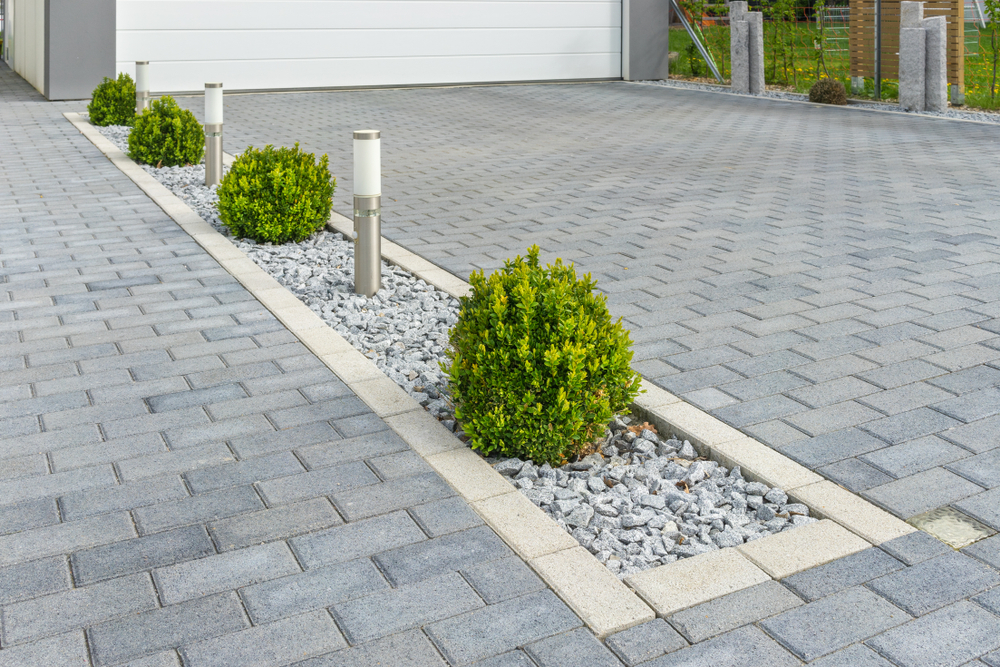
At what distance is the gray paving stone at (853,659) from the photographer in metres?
2.49

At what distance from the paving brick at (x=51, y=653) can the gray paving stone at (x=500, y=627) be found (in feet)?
2.94

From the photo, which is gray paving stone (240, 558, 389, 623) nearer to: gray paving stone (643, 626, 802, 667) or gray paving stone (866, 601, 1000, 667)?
gray paving stone (643, 626, 802, 667)

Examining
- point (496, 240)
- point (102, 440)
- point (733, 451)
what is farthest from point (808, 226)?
point (102, 440)

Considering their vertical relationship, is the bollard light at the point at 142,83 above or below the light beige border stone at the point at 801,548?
above

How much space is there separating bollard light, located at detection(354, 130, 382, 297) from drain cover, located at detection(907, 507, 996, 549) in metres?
3.54

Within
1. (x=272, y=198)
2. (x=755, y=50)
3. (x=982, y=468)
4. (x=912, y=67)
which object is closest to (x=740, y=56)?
(x=755, y=50)

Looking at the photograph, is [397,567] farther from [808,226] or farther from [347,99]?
[347,99]

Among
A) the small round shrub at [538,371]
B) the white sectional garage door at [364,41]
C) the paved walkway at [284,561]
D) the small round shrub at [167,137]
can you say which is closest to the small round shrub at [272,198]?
the paved walkway at [284,561]

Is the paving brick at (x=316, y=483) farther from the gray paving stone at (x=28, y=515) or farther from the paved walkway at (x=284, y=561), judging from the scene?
the gray paving stone at (x=28, y=515)

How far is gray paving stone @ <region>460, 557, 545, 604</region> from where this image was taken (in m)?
2.82

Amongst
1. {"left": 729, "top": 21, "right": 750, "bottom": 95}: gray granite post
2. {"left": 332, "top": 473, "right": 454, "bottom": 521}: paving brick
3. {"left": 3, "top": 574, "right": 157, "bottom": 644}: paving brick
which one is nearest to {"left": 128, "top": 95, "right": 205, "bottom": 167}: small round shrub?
{"left": 332, "top": 473, "right": 454, "bottom": 521}: paving brick

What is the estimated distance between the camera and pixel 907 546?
304 centimetres

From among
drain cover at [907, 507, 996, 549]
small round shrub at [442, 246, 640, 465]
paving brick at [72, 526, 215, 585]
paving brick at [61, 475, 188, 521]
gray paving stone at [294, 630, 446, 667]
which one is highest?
small round shrub at [442, 246, 640, 465]

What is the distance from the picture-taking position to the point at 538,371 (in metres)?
3.56
